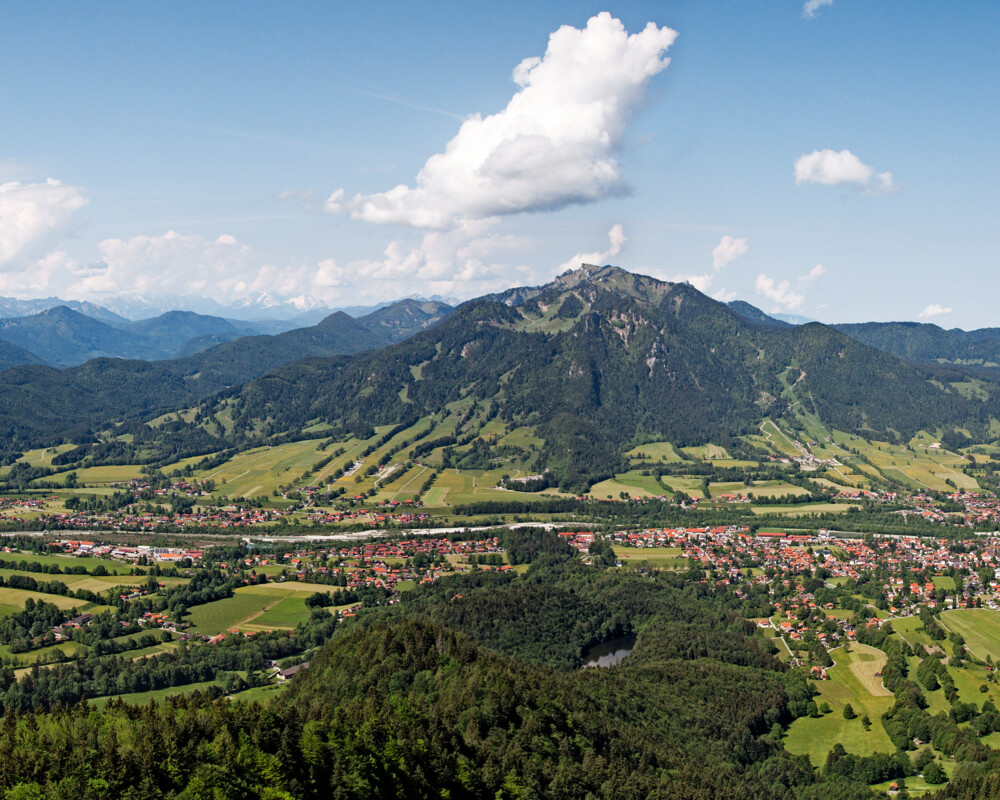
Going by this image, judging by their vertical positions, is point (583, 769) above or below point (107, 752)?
below

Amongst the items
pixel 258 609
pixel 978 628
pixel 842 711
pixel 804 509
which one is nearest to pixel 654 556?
pixel 978 628

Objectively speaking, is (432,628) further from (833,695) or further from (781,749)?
(833,695)

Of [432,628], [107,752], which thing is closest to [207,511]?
[432,628]

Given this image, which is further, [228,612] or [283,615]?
[228,612]

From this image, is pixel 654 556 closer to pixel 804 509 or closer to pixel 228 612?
pixel 804 509

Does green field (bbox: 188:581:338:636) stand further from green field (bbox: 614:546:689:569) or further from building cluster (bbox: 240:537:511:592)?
green field (bbox: 614:546:689:569)
